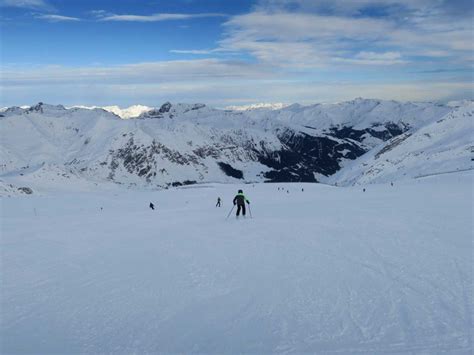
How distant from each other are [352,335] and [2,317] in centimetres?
765

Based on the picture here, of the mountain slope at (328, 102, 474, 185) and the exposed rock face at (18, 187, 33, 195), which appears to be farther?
the exposed rock face at (18, 187, 33, 195)

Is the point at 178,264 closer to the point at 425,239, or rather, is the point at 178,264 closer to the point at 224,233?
the point at 224,233

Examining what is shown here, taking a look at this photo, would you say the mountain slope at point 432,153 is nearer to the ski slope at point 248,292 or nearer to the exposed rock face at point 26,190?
the exposed rock face at point 26,190

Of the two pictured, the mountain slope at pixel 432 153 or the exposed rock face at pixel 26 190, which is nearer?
the mountain slope at pixel 432 153

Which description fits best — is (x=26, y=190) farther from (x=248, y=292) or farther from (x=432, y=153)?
(x=248, y=292)

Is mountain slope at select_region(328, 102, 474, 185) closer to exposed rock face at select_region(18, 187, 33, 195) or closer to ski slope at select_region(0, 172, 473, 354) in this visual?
exposed rock face at select_region(18, 187, 33, 195)

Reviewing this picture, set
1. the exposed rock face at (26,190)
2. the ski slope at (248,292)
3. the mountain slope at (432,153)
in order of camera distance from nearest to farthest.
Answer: the ski slope at (248,292) → the mountain slope at (432,153) → the exposed rock face at (26,190)

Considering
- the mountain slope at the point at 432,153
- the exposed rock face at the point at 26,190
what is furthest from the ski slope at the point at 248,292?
the exposed rock face at the point at 26,190

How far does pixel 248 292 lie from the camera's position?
10.5m

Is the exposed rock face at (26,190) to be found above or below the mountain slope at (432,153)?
below

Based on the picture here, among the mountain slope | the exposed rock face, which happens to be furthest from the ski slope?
the exposed rock face

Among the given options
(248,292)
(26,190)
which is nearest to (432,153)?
(26,190)

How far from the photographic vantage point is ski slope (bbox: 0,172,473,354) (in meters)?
8.05

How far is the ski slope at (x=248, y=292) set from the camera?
805 centimetres
